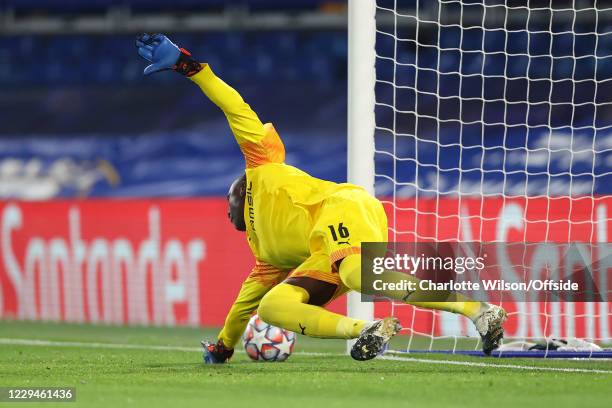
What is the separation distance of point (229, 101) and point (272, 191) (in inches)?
23.0

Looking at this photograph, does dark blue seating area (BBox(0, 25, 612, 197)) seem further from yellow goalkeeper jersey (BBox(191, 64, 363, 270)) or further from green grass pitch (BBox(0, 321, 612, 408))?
yellow goalkeeper jersey (BBox(191, 64, 363, 270))

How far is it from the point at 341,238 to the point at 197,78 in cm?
136

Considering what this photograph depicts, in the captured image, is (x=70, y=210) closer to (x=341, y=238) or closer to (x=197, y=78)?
(x=197, y=78)

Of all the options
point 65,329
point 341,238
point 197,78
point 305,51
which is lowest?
point 65,329

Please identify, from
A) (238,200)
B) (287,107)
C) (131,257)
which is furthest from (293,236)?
(287,107)

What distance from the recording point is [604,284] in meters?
8.76

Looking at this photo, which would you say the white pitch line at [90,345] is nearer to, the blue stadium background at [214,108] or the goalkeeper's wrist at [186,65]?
the goalkeeper's wrist at [186,65]

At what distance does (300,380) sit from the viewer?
632cm

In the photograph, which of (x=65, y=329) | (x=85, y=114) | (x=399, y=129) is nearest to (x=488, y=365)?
(x=65, y=329)

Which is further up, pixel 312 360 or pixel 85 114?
pixel 85 114

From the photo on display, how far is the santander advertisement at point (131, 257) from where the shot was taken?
1259 centimetres

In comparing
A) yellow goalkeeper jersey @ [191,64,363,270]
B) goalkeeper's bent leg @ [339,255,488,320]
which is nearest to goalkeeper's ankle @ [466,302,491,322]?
goalkeeper's bent leg @ [339,255,488,320]

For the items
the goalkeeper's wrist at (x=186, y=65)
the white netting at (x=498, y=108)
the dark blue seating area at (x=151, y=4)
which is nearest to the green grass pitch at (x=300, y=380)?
the goalkeeper's wrist at (x=186, y=65)

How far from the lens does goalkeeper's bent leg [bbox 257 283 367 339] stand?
641 cm
